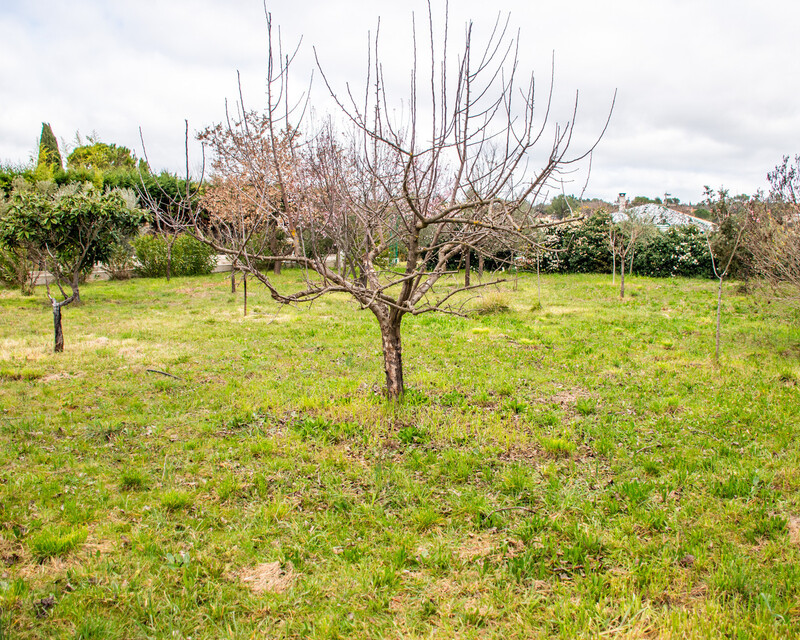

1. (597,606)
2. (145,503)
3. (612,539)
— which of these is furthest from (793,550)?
(145,503)

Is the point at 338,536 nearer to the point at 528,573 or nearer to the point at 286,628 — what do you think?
the point at 286,628

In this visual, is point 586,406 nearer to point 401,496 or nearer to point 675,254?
point 401,496

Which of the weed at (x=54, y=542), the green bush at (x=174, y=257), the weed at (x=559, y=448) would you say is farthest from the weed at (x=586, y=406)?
the green bush at (x=174, y=257)

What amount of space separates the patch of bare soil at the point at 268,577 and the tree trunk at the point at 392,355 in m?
2.63

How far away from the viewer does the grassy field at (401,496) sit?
8.93 feet

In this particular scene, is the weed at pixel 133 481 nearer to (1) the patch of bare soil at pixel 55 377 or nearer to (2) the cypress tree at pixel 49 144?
(1) the patch of bare soil at pixel 55 377

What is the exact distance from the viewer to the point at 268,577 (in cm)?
303

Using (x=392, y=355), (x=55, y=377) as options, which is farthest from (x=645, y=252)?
(x=55, y=377)

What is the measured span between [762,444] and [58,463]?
21.4 ft

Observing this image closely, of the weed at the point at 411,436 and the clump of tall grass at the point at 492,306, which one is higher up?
the clump of tall grass at the point at 492,306

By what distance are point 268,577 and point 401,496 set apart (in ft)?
4.06

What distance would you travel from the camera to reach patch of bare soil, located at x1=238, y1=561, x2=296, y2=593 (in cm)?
293

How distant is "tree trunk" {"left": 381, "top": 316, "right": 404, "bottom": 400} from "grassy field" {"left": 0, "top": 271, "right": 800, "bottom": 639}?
22 cm

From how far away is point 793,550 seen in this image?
122 inches
